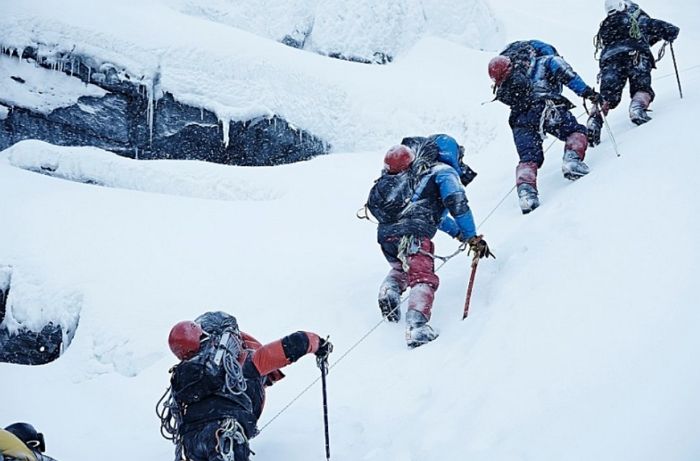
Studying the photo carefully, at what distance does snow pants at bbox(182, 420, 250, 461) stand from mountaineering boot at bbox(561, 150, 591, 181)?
12.0ft

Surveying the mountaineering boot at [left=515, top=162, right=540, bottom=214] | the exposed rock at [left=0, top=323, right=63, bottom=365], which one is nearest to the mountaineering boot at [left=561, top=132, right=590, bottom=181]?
the mountaineering boot at [left=515, top=162, right=540, bottom=214]

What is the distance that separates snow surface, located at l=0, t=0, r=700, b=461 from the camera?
280 cm

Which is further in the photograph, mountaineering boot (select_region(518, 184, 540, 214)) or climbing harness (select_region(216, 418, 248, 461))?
mountaineering boot (select_region(518, 184, 540, 214))

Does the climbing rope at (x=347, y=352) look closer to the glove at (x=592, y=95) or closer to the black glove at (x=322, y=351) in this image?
the black glove at (x=322, y=351)

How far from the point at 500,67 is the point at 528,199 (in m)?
1.19

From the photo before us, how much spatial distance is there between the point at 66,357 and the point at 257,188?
4104 mm

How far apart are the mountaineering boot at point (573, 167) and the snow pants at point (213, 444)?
367 centimetres

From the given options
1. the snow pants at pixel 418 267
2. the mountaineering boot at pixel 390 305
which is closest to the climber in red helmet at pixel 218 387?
the snow pants at pixel 418 267

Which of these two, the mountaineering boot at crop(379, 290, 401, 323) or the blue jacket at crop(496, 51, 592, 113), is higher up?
the blue jacket at crop(496, 51, 592, 113)

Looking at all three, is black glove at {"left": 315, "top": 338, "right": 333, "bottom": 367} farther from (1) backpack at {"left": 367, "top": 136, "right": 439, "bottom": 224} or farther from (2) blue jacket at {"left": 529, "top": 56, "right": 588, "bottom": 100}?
(2) blue jacket at {"left": 529, "top": 56, "right": 588, "bottom": 100}

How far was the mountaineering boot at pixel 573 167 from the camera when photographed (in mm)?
5367

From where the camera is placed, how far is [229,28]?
537 inches

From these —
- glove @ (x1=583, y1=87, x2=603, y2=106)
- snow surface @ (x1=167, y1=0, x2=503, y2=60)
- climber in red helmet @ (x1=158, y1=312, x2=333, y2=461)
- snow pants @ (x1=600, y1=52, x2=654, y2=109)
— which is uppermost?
snow surface @ (x1=167, y1=0, x2=503, y2=60)

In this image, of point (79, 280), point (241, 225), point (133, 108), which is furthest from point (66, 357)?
point (133, 108)
